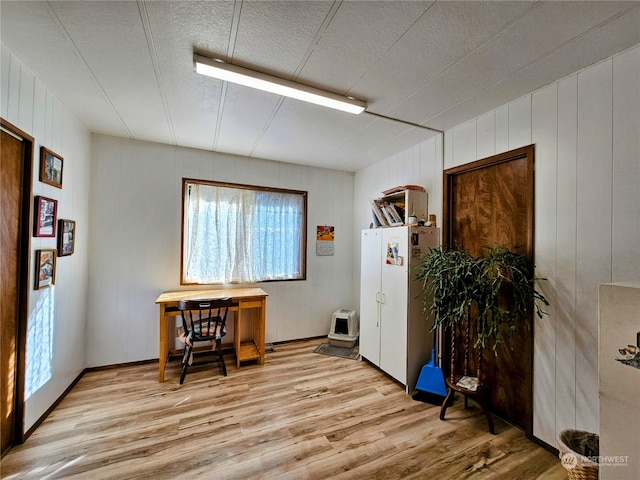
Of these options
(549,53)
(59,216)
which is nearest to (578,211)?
(549,53)

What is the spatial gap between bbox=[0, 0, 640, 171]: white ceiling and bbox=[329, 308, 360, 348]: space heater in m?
2.66

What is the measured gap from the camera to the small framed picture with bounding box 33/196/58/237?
1.93 metres

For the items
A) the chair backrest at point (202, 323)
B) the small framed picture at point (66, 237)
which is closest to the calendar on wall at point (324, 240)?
the chair backrest at point (202, 323)

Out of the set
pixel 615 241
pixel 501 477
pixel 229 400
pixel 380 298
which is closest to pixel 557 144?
pixel 615 241

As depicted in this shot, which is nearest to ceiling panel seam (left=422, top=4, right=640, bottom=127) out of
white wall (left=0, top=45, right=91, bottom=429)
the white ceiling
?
the white ceiling

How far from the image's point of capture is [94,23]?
1372mm

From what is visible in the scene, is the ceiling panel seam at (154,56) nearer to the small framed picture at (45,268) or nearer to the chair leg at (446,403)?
the small framed picture at (45,268)

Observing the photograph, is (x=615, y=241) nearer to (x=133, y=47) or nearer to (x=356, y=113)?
(x=356, y=113)

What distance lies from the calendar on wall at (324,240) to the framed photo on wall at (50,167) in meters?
2.87

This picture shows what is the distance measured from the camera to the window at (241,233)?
3340 millimetres

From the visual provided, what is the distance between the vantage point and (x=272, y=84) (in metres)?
1.84

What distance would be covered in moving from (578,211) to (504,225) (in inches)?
20.3

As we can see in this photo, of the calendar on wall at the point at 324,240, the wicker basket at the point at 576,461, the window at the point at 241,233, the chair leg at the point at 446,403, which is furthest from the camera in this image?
the calendar on wall at the point at 324,240

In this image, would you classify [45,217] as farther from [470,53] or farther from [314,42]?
[470,53]
